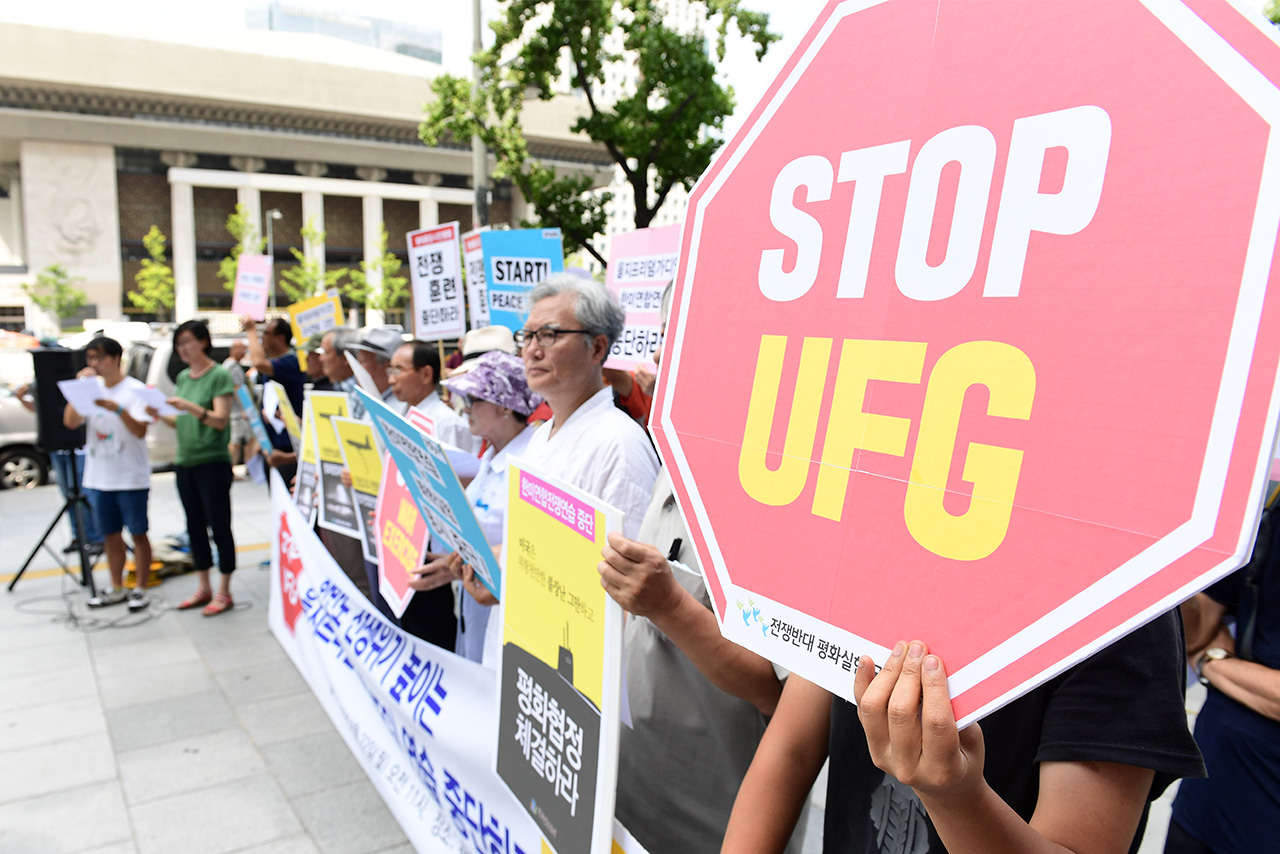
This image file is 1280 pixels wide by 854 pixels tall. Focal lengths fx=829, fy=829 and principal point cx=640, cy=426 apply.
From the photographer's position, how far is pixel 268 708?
431 centimetres

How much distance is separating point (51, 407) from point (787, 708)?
6.09 m

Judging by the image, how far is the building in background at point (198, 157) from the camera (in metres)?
38.9

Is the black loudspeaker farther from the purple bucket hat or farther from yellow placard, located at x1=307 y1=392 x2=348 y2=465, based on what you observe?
the purple bucket hat

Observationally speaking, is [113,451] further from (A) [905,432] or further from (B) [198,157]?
(B) [198,157]

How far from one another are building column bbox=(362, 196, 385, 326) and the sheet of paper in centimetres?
4124

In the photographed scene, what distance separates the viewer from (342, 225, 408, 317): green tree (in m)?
42.7

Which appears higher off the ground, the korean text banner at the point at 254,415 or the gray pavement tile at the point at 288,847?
the korean text banner at the point at 254,415

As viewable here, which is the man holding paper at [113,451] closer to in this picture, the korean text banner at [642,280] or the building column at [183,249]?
the korean text banner at [642,280]

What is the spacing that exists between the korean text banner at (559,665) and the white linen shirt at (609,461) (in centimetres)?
65

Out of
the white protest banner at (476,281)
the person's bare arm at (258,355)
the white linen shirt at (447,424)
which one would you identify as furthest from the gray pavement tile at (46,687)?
the white protest banner at (476,281)

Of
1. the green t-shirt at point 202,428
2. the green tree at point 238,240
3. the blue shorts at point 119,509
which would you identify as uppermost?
the green tree at point 238,240

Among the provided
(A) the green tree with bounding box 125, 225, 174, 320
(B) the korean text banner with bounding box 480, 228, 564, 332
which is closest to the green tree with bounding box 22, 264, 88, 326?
(A) the green tree with bounding box 125, 225, 174, 320

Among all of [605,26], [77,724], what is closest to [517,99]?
[605,26]

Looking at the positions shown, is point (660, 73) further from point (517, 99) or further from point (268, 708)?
point (268, 708)
